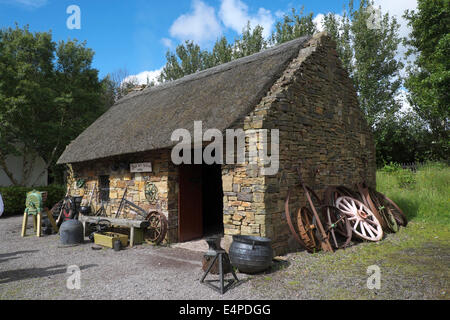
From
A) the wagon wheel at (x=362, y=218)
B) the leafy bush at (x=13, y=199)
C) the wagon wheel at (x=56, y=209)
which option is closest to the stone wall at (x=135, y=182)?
the wagon wheel at (x=56, y=209)

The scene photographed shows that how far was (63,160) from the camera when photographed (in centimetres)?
1038

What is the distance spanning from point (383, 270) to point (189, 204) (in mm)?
4499

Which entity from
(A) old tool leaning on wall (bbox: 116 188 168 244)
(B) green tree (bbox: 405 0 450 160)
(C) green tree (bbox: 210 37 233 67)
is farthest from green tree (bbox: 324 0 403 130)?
(A) old tool leaning on wall (bbox: 116 188 168 244)

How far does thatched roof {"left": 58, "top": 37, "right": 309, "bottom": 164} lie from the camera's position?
6.34 metres

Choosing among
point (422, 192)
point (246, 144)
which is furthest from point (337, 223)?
point (422, 192)

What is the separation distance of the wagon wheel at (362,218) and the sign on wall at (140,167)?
4.59 m

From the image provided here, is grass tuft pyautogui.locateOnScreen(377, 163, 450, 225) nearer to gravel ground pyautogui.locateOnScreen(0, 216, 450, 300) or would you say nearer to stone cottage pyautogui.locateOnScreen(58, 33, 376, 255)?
stone cottage pyautogui.locateOnScreen(58, 33, 376, 255)

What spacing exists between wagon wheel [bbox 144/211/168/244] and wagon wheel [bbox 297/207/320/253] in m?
3.14

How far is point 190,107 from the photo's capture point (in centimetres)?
757

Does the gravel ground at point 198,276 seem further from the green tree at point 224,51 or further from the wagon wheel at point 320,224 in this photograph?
the green tree at point 224,51

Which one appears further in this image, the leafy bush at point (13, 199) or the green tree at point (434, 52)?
the leafy bush at point (13, 199)

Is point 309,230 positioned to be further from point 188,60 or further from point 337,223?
point 188,60

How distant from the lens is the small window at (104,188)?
920cm

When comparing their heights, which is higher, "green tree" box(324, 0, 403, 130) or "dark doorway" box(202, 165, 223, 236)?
"green tree" box(324, 0, 403, 130)
